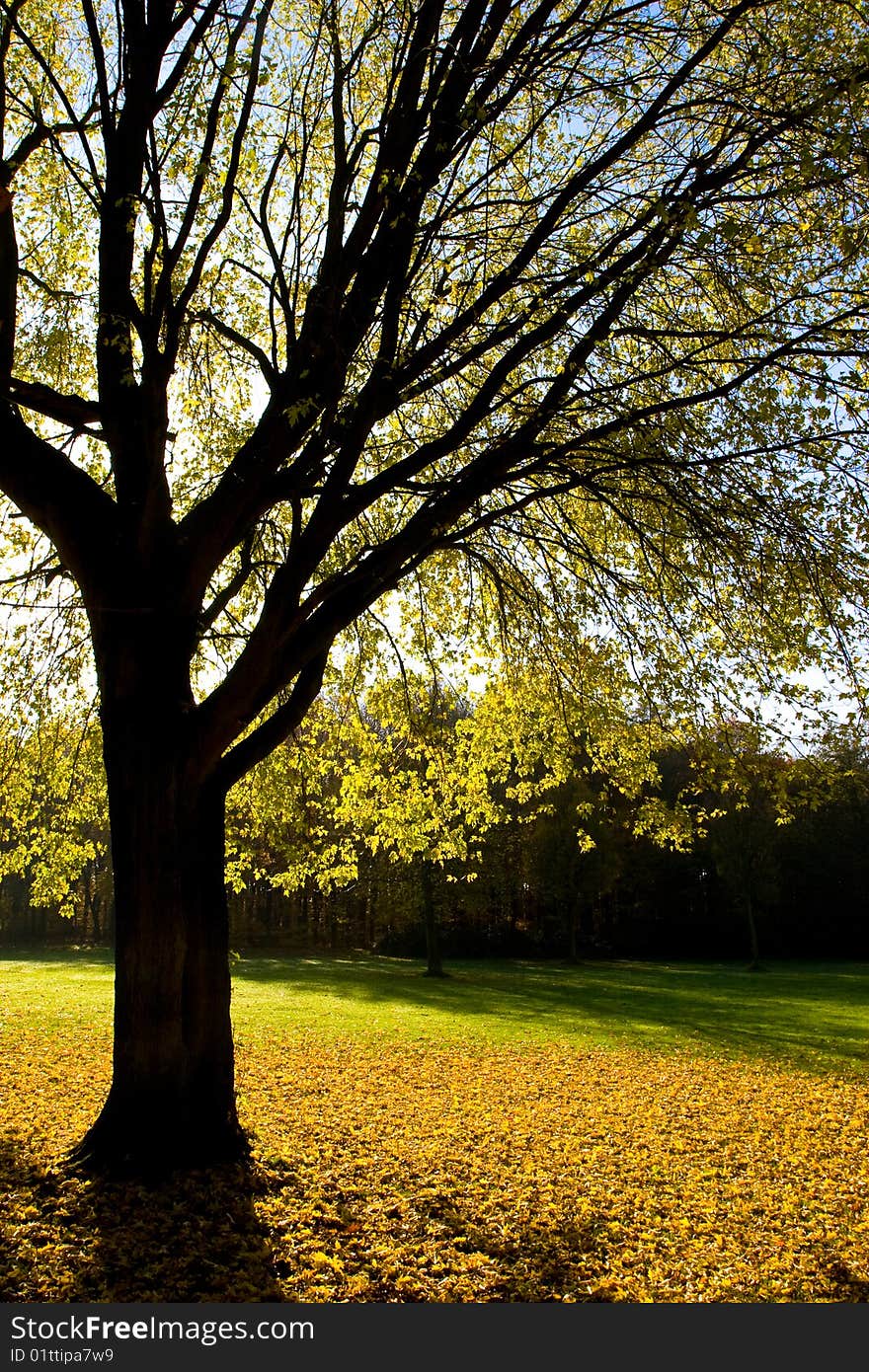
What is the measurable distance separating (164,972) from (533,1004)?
1988 centimetres

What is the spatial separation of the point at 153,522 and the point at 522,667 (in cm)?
659

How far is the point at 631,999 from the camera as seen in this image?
87.4 ft

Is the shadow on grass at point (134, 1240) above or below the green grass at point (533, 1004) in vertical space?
above

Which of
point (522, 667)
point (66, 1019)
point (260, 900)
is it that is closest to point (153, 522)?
point (522, 667)

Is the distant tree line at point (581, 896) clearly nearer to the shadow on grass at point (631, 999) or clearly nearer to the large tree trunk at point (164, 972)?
the shadow on grass at point (631, 999)

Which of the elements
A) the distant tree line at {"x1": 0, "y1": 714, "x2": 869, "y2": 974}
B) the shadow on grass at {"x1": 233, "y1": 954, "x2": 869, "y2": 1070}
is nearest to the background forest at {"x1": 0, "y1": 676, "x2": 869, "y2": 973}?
the distant tree line at {"x1": 0, "y1": 714, "x2": 869, "y2": 974}

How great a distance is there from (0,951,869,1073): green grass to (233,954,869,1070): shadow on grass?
5 centimetres

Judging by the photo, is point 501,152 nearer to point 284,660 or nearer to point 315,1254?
point 284,660

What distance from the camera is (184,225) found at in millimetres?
6762

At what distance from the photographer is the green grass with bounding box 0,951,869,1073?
18.2 meters

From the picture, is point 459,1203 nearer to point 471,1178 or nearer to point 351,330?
point 471,1178

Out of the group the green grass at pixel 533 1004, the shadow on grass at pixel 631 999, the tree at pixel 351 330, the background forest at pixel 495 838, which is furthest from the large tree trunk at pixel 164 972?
the shadow on grass at pixel 631 999

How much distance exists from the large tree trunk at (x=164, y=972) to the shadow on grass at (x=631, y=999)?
40.5 ft

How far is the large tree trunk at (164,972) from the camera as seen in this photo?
22.1ft
